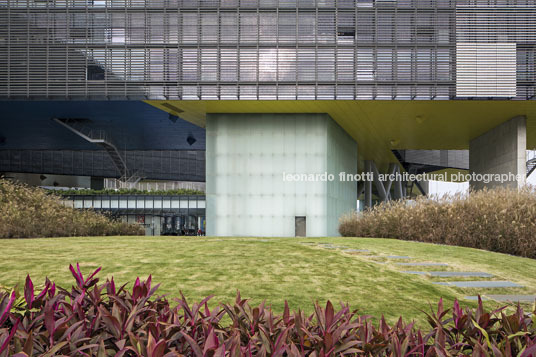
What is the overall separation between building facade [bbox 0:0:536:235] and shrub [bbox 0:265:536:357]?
62.6 feet

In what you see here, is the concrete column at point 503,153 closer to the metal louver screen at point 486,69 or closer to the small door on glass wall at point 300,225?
the metal louver screen at point 486,69

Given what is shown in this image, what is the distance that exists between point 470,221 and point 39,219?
1600 cm

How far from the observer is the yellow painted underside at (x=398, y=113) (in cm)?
2188

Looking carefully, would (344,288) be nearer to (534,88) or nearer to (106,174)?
(534,88)

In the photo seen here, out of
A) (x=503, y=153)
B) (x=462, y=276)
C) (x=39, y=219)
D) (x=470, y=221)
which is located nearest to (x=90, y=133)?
(x=39, y=219)

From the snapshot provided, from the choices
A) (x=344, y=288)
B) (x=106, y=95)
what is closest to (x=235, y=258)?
(x=344, y=288)

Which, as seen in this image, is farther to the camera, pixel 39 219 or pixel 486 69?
pixel 486 69

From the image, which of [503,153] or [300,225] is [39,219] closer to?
[300,225]

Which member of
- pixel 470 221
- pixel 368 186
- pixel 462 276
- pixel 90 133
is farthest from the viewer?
pixel 368 186

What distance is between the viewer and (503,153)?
2598 centimetres

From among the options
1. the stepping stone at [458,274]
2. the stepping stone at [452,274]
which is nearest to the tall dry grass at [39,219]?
the stepping stone at [452,274]

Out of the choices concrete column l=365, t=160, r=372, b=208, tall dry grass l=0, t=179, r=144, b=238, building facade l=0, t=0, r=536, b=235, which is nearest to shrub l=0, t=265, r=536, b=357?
tall dry grass l=0, t=179, r=144, b=238

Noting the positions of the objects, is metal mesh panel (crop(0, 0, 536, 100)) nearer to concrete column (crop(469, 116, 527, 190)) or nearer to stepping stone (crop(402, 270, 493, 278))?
concrete column (crop(469, 116, 527, 190))

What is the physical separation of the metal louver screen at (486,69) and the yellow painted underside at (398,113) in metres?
0.67
